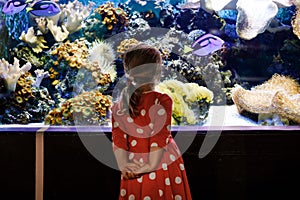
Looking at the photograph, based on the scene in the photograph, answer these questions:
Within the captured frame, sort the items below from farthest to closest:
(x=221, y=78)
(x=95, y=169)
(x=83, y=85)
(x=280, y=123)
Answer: (x=221, y=78), (x=83, y=85), (x=280, y=123), (x=95, y=169)

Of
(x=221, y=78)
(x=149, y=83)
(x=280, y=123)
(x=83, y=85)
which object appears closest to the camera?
(x=149, y=83)

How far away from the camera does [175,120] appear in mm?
2434

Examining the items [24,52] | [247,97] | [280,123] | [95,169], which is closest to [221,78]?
[247,97]

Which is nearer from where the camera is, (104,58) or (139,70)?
(139,70)

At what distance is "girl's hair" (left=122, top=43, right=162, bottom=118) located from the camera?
150cm

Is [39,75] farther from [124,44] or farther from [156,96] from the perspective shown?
[156,96]

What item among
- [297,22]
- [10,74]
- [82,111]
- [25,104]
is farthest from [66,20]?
[297,22]

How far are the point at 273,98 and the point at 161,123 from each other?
4.26 feet

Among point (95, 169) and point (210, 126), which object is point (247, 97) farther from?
point (95, 169)

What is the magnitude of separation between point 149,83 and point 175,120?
91 cm

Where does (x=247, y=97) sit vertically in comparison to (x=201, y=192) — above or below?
above

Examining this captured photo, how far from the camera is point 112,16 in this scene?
3.05m

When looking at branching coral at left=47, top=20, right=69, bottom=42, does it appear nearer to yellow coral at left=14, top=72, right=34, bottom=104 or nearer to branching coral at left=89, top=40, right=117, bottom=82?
branching coral at left=89, top=40, right=117, bottom=82

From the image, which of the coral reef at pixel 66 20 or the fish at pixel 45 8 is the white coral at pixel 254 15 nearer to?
the coral reef at pixel 66 20
